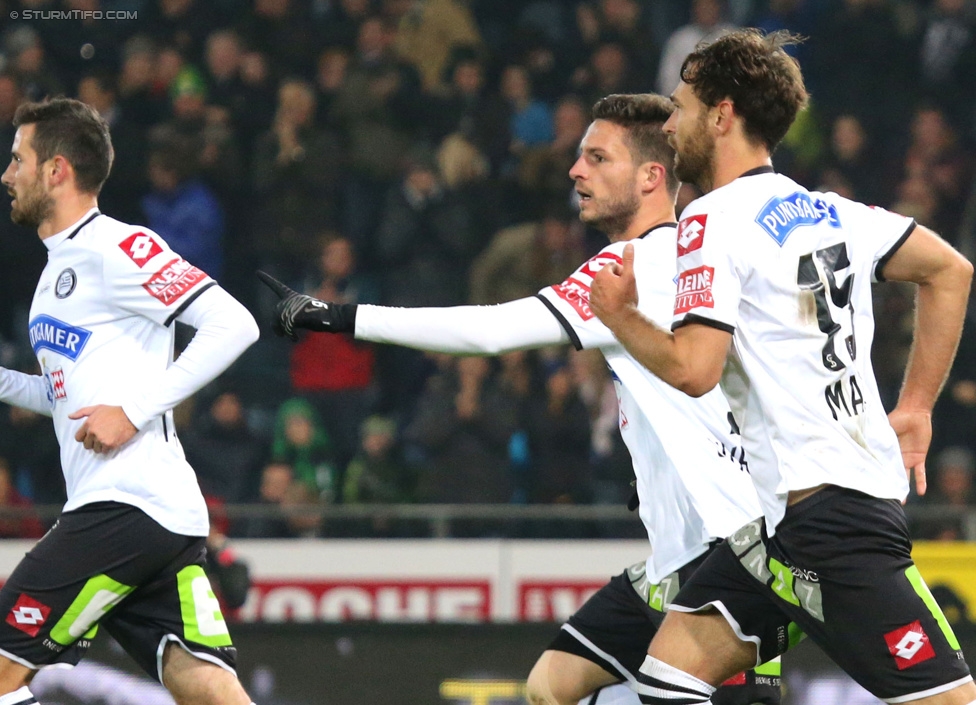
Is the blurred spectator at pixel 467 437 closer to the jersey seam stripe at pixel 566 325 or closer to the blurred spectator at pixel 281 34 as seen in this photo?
the blurred spectator at pixel 281 34

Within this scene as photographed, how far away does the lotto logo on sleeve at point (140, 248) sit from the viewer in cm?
462

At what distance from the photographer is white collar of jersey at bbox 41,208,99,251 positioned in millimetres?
4766

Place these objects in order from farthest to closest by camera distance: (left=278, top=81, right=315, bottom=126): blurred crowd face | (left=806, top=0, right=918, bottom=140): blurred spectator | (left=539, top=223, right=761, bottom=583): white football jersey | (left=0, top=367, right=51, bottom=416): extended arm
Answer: (left=806, top=0, right=918, bottom=140): blurred spectator
(left=278, top=81, right=315, bottom=126): blurred crowd face
(left=0, top=367, right=51, bottom=416): extended arm
(left=539, top=223, right=761, bottom=583): white football jersey

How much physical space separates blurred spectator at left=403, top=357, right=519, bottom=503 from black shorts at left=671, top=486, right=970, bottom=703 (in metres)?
5.56

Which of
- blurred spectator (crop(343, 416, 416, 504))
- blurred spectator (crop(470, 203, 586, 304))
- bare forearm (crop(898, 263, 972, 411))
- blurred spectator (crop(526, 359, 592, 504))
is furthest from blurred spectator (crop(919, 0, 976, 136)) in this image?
bare forearm (crop(898, 263, 972, 411))

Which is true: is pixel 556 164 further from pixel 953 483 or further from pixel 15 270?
pixel 15 270

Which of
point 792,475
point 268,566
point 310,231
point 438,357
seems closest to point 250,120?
point 310,231

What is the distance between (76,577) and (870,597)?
2.42 meters

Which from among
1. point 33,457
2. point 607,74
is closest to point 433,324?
point 33,457

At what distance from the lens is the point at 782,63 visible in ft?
12.0

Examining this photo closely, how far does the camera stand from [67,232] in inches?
188

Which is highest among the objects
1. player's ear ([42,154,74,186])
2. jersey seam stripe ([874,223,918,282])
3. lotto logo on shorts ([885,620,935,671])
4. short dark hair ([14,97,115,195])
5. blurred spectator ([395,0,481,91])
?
blurred spectator ([395,0,481,91])

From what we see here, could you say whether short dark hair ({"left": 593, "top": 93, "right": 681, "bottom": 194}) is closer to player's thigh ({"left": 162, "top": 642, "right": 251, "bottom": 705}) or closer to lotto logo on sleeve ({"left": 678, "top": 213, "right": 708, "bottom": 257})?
lotto logo on sleeve ({"left": 678, "top": 213, "right": 708, "bottom": 257})

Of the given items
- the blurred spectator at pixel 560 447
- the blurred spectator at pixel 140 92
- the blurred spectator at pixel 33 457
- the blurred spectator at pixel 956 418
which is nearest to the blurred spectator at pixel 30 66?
the blurred spectator at pixel 140 92
